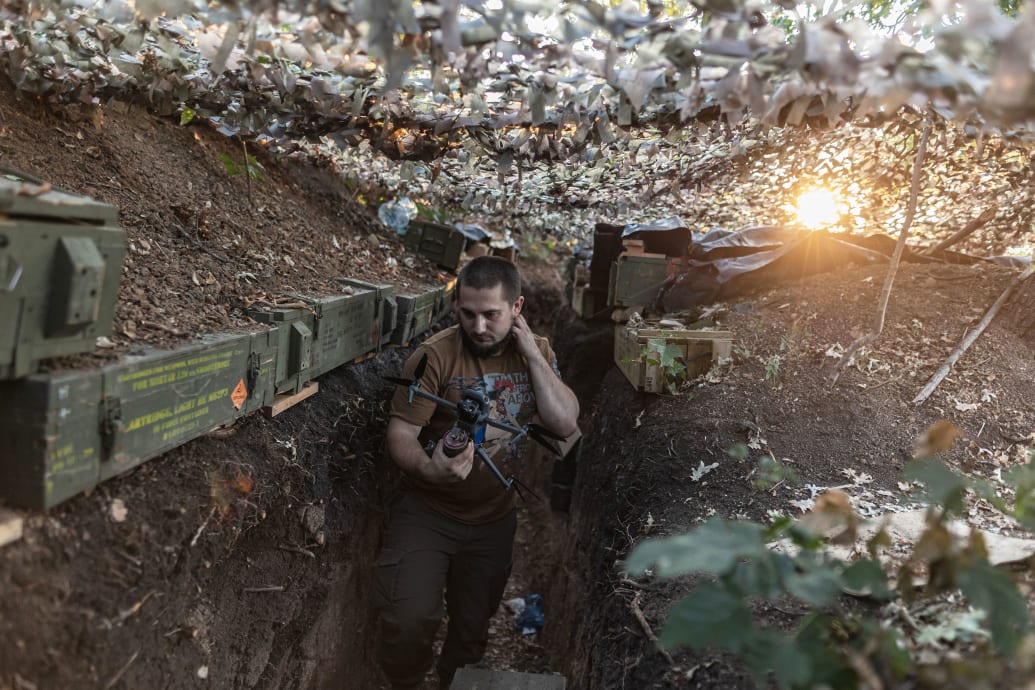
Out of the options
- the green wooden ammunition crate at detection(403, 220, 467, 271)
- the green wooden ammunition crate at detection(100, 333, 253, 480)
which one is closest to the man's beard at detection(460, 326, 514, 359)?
the green wooden ammunition crate at detection(100, 333, 253, 480)

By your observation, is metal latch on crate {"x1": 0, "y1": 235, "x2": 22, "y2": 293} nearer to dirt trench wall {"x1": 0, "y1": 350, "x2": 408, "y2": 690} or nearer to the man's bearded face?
dirt trench wall {"x1": 0, "y1": 350, "x2": 408, "y2": 690}

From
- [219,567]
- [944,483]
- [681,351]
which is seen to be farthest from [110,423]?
[681,351]

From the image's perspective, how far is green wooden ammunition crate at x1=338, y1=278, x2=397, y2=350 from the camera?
4984 mm

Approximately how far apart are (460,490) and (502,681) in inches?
→ 42.7

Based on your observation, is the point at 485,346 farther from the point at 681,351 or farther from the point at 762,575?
the point at 762,575

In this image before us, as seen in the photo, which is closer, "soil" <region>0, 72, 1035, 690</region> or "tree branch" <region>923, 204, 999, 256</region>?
"soil" <region>0, 72, 1035, 690</region>

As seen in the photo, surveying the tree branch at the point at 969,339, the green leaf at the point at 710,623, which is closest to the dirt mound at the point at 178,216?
the green leaf at the point at 710,623

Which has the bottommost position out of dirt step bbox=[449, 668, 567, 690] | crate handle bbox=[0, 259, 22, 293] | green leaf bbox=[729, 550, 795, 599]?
dirt step bbox=[449, 668, 567, 690]

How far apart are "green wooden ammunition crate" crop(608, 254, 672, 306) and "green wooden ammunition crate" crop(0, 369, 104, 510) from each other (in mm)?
5597

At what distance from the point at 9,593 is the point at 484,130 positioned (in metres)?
3.11

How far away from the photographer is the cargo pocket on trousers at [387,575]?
3.85 meters

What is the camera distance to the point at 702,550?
1.50 meters

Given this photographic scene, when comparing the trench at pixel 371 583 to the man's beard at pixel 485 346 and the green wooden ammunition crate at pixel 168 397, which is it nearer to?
the green wooden ammunition crate at pixel 168 397

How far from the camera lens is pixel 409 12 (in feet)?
6.84
